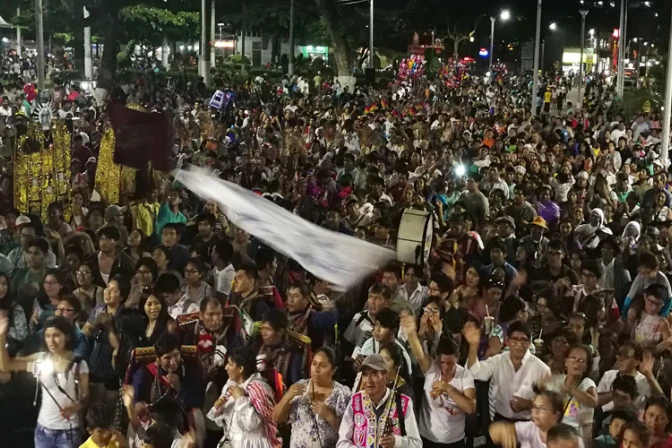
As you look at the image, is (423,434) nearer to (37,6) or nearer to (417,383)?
(417,383)

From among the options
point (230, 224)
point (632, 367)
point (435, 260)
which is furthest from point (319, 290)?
point (632, 367)

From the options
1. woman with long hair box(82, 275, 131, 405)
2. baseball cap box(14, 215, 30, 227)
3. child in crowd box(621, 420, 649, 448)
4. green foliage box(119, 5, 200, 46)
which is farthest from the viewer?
green foliage box(119, 5, 200, 46)

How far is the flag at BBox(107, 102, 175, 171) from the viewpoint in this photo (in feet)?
36.9

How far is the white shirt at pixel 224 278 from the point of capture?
7824 millimetres

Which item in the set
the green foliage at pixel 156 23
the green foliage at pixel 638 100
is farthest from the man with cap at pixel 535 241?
the green foliage at pixel 156 23

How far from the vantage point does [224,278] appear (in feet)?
26.0

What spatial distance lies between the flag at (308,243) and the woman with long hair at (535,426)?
6.01 feet

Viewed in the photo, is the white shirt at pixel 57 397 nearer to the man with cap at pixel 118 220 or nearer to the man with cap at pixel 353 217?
the man with cap at pixel 118 220

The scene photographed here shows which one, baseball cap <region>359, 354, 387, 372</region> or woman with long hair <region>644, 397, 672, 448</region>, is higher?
baseball cap <region>359, 354, 387, 372</region>

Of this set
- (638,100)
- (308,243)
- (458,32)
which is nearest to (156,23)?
(458,32)

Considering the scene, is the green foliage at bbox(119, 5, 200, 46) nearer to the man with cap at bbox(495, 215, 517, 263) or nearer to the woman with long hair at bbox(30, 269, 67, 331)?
the man with cap at bbox(495, 215, 517, 263)

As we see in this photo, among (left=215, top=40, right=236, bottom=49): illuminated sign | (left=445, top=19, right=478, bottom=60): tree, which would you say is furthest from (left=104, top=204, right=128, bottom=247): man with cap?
(left=215, top=40, right=236, bottom=49): illuminated sign

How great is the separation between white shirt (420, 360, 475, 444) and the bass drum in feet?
6.25

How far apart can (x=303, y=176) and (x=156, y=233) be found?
11.3 feet
